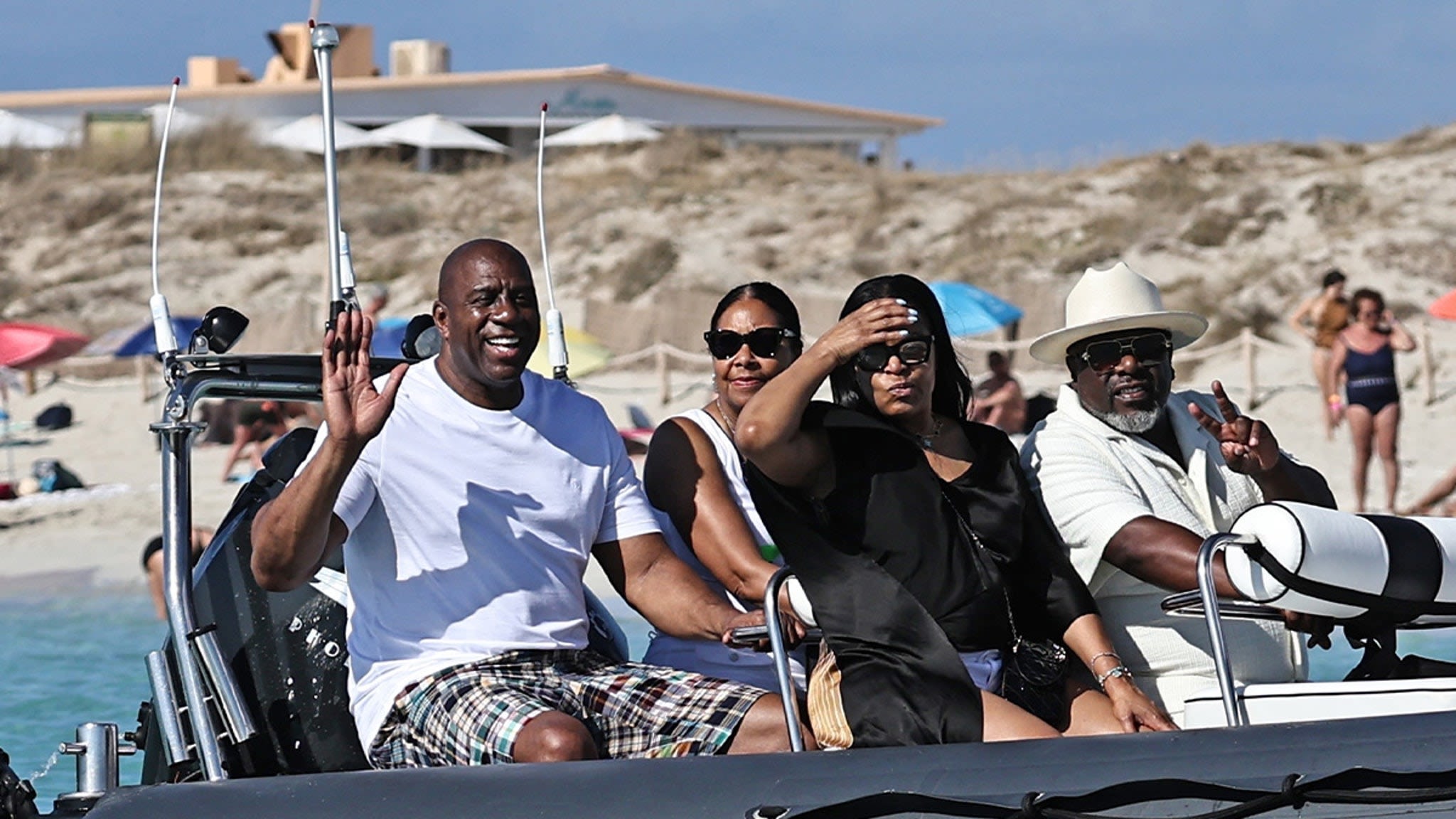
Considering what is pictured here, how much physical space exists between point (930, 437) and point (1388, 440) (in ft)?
30.8

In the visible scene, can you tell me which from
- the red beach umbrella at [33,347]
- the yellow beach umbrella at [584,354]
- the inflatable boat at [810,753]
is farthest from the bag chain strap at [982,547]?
the red beach umbrella at [33,347]

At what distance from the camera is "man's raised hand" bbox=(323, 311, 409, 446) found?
3400mm

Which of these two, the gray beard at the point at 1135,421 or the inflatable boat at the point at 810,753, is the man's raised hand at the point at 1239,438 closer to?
the gray beard at the point at 1135,421

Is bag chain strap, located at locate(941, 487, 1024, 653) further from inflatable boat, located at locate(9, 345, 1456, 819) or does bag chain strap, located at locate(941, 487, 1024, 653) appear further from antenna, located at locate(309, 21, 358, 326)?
antenna, located at locate(309, 21, 358, 326)

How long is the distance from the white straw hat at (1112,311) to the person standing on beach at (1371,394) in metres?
8.49

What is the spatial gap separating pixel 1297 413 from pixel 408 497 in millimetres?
13015

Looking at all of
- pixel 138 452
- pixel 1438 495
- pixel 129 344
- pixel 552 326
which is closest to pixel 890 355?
pixel 552 326

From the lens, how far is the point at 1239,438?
3936mm

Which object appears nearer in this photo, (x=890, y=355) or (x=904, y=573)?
(x=904, y=573)

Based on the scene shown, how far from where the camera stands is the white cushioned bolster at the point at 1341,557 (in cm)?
328

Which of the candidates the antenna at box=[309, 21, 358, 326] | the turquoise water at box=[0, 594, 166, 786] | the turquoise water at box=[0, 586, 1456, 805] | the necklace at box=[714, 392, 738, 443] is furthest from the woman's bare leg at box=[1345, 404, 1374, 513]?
the antenna at box=[309, 21, 358, 326]

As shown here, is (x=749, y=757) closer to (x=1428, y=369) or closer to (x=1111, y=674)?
(x=1111, y=674)

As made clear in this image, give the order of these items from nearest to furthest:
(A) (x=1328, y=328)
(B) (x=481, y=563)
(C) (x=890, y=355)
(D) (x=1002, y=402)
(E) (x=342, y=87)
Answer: (C) (x=890, y=355)
(B) (x=481, y=563)
(D) (x=1002, y=402)
(A) (x=1328, y=328)
(E) (x=342, y=87)

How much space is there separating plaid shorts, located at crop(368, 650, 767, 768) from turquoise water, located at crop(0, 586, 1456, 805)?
4131 mm
